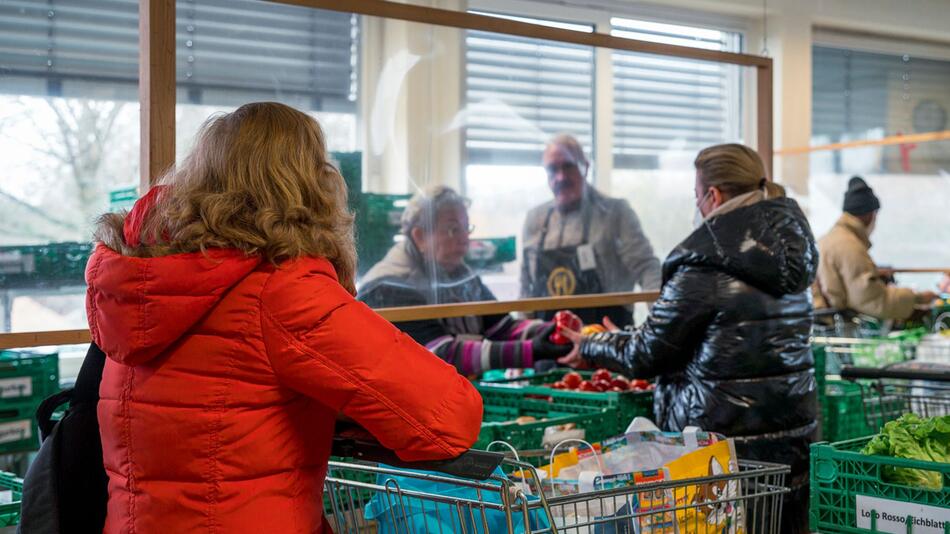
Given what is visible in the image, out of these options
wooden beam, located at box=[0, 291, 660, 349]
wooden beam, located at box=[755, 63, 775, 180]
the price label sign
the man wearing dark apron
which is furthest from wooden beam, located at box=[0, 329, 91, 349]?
wooden beam, located at box=[755, 63, 775, 180]

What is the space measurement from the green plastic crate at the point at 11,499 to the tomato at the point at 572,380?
1.70 metres

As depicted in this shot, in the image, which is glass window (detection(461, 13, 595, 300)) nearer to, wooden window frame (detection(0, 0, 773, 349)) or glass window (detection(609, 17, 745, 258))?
glass window (detection(609, 17, 745, 258))

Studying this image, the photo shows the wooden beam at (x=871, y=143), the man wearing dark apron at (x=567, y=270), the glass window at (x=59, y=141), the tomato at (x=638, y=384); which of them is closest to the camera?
the glass window at (x=59, y=141)

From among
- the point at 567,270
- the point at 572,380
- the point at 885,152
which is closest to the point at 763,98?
the point at 567,270

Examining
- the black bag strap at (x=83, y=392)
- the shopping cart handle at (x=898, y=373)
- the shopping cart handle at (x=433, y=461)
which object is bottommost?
the shopping cart handle at (x=433, y=461)

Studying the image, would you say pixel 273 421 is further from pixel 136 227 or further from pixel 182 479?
pixel 136 227

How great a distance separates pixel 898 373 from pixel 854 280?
13.1 ft

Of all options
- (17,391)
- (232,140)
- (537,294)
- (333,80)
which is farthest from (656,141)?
(232,140)

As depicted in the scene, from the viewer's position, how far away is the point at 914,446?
192cm

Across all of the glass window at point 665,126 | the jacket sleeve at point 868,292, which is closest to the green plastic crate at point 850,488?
the glass window at point 665,126

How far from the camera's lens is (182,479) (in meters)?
1.57

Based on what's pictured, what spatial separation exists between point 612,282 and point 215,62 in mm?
1791

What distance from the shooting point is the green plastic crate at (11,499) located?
6.25 ft

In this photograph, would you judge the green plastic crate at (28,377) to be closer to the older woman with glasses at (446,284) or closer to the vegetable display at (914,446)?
the older woman with glasses at (446,284)
